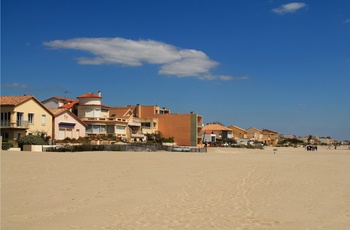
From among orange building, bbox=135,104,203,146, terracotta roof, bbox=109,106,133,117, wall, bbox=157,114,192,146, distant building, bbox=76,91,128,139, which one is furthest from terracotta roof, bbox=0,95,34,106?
wall, bbox=157,114,192,146

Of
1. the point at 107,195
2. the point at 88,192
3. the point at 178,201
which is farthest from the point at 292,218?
the point at 88,192

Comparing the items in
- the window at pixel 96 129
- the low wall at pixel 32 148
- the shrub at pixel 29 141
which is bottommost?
the low wall at pixel 32 148

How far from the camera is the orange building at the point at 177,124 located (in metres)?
70.9

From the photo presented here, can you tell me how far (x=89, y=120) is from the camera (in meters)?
57.9

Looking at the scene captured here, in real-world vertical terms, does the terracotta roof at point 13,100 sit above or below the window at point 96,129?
above

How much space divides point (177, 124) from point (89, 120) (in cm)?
1892

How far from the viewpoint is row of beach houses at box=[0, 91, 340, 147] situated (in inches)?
1736

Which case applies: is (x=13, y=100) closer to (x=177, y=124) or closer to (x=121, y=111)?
(x=121, y=111)

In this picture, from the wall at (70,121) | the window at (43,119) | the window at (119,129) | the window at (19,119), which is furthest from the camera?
the window at (119,129)

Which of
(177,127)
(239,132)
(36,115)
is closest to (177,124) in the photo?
(177,127)

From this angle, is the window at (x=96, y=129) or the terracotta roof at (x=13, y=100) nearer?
the terracotta roof at (x=13, y=100)

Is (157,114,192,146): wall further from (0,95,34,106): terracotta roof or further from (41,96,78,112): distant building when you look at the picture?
(0,95,34,106): terracotta roof

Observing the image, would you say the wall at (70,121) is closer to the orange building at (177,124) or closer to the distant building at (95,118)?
the distant building at (95,118)

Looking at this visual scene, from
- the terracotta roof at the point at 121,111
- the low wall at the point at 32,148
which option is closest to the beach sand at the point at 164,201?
the low wall at the point at 32,148
